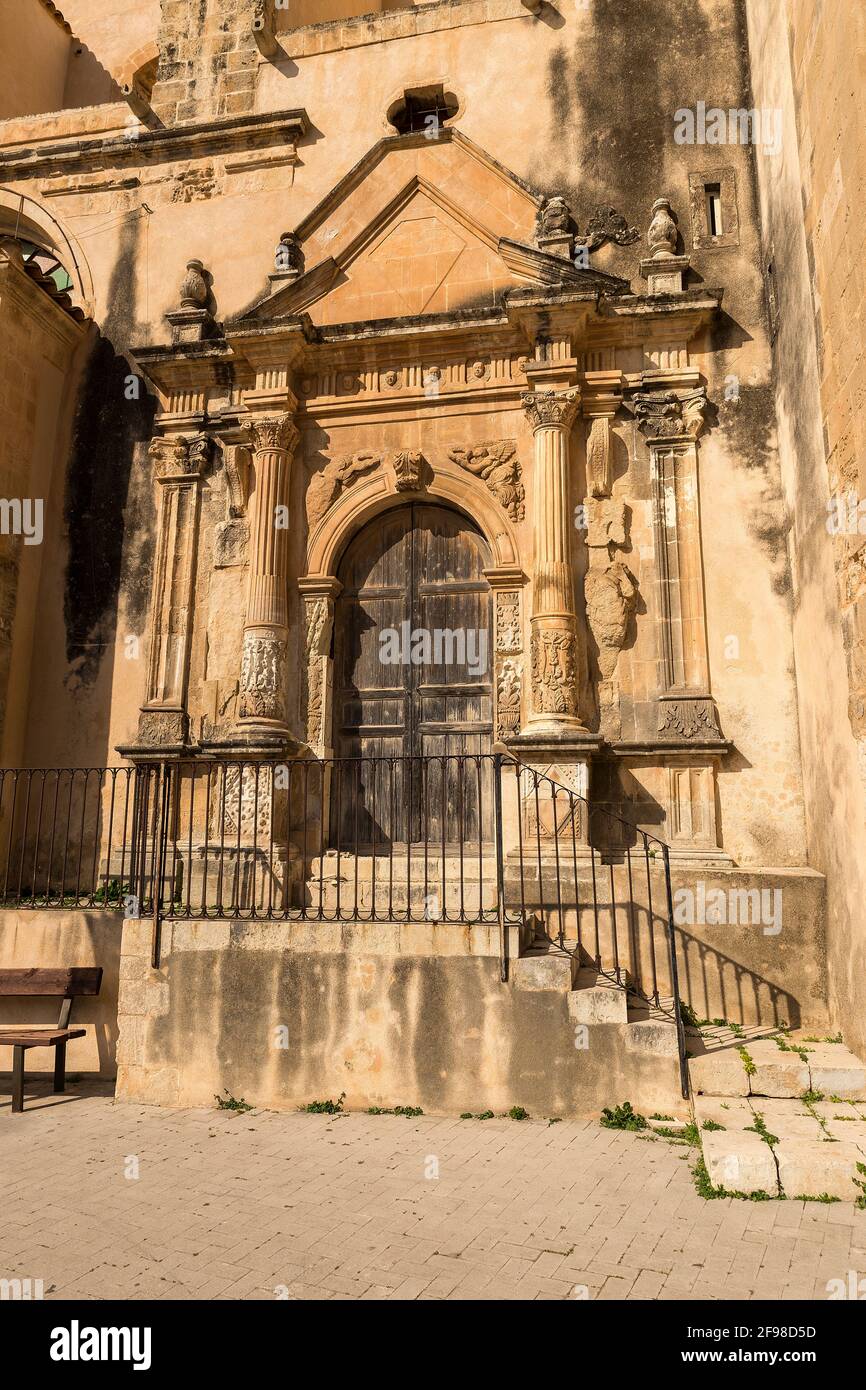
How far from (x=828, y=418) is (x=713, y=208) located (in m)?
4.03

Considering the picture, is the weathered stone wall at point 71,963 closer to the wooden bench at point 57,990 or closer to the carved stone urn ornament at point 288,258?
the wooden bench at point 57,990

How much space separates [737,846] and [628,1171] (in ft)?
11.8

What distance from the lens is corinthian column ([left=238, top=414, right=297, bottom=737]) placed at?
345 inches

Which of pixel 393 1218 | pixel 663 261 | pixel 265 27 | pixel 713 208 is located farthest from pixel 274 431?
pixel 393 1218

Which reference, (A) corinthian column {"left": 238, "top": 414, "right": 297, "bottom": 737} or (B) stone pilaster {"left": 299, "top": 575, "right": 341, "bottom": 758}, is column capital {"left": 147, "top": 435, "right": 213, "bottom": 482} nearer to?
(A) corinthian column {"left": 238, "top": 414, "right": 297, "bottom": 737}

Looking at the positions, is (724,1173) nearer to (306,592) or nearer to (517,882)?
(517,882)

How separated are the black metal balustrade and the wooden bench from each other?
609mm

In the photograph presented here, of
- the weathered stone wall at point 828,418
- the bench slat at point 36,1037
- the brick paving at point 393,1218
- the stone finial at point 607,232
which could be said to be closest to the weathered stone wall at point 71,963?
the bench slat at point 36,1037

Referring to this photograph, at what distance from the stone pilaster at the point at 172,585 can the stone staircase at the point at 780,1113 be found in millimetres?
5682

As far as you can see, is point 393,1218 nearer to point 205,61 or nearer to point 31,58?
point 205,61

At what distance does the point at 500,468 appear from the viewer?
889cm

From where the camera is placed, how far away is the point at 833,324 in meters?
6.21

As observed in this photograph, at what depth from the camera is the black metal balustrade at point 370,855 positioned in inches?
262

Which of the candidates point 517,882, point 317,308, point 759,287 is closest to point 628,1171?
point 517,882
